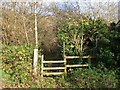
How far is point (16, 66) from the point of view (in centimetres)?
620

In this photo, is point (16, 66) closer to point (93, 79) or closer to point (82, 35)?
point (93, 79)

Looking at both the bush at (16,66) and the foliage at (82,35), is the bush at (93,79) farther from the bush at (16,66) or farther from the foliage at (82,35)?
the bush at (16,66)

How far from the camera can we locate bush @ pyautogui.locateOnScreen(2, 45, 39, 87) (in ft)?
19.8

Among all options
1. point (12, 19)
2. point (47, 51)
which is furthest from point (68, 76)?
point (12, 19)

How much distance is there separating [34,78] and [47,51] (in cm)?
175

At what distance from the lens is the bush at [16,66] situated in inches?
238

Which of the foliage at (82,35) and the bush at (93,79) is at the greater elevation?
the foliage at (82,35)

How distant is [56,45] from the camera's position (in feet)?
26.1

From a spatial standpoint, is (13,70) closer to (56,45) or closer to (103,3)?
(56,45)

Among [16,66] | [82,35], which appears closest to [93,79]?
[82,35]

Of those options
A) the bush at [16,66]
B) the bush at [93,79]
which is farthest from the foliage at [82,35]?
the bush at [16,66]

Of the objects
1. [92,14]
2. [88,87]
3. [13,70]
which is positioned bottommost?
[88,87]

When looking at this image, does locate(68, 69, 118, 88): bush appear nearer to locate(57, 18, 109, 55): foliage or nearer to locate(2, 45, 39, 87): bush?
locate(57, 18, 109, 55): foliage

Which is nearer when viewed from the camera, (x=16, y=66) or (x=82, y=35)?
(x=16, y=66)
